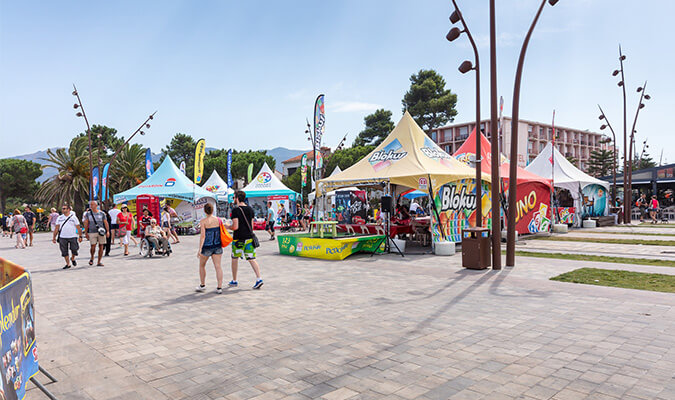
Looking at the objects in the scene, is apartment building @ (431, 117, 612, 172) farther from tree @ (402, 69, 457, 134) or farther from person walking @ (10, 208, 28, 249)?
person walking @ (10, 208, 28, 249)

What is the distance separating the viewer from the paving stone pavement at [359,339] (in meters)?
3.60

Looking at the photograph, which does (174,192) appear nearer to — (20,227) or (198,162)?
(198,162)

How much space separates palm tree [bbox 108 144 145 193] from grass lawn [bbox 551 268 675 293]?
3804 centimetres

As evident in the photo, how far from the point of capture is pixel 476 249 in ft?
31.5

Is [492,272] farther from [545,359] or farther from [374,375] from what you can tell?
[374,375]

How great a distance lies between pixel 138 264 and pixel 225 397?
9.24m

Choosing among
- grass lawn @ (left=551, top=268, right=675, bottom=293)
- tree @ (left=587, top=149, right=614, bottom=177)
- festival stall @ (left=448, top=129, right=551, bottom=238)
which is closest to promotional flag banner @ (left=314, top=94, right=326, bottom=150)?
festival stall @ (left=448, top=129, right=551, bottom=238)

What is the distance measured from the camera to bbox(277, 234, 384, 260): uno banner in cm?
1166

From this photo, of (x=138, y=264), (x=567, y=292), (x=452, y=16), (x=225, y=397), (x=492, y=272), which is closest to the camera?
(x=225, y=397)

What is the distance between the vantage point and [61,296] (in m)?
7.46

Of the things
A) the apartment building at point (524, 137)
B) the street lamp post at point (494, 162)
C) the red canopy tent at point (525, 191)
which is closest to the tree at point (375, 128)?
the apartment building at point (524, 137)

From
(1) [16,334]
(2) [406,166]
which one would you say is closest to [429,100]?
(2) [406,166]

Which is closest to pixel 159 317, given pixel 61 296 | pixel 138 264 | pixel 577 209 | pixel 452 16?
pixel 61 296

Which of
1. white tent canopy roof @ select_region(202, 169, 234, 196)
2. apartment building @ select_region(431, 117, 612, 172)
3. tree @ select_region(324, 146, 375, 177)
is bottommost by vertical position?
white tent canopy roof @ select_region(202, 169, 234, 196)
